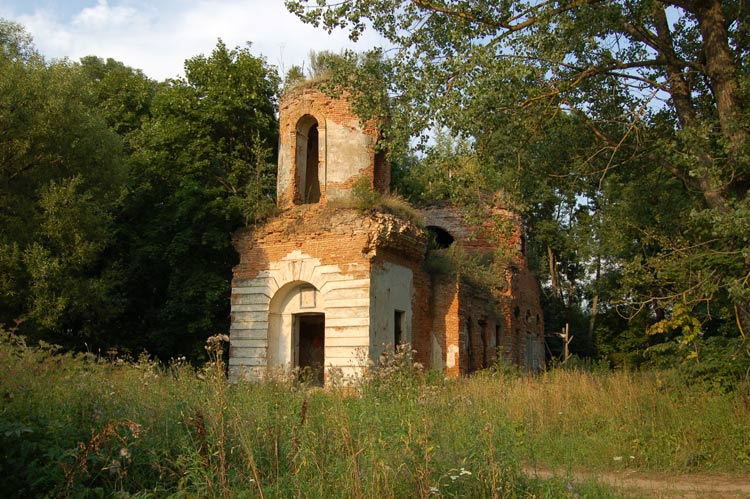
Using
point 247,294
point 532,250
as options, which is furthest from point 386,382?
point 532,250

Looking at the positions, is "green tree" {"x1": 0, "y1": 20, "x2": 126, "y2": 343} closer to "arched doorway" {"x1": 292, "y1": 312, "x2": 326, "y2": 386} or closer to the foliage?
"arched doorway" {"x1": 292, "y1": 312, "x2": 326, "y2": 386}

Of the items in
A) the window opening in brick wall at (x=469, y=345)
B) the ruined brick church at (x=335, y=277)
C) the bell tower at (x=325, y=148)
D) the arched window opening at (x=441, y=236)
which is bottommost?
the window opening in brick wall at (x=469, y=345)

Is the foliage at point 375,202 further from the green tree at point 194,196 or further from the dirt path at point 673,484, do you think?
the dirt path at point 673,484

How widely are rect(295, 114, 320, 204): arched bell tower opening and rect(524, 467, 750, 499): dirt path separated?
37.4 ft

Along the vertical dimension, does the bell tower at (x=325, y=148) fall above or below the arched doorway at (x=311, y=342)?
above

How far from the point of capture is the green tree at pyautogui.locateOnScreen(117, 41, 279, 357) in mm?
17578

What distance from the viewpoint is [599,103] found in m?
12.8

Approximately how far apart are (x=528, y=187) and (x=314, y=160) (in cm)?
918

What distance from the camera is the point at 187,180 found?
1838 centimetres

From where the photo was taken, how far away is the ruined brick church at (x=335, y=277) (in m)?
15.4

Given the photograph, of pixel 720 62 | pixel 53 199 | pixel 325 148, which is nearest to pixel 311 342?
pixel 325 148

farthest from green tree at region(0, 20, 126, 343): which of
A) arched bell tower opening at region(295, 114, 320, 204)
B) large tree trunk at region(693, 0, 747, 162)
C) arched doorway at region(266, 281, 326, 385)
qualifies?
large tree trunk at region(693, 0, 747, 162)

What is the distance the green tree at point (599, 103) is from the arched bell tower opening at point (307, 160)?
22.9ft

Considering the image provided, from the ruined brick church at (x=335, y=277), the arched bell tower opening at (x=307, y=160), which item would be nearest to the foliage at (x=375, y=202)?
the ruined brick church at (x=335, y=277)
